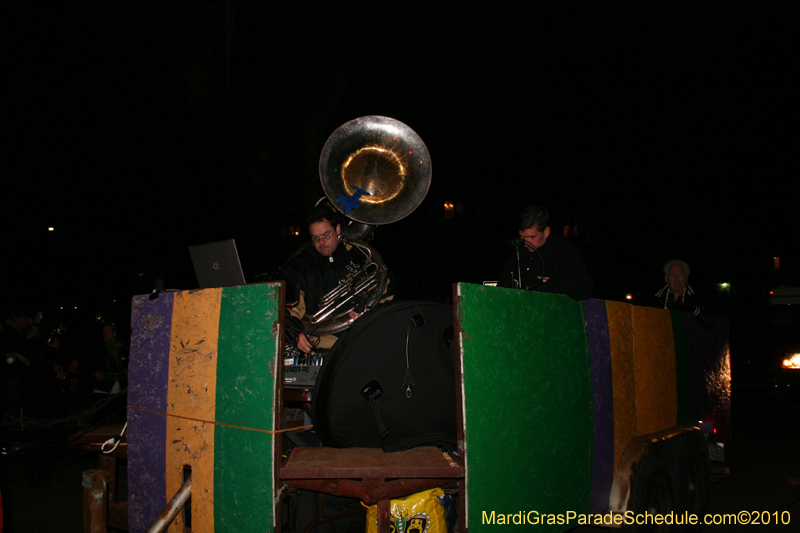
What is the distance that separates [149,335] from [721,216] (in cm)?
2393

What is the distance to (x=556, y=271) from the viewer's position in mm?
3328

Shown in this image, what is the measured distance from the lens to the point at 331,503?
318 centimetres

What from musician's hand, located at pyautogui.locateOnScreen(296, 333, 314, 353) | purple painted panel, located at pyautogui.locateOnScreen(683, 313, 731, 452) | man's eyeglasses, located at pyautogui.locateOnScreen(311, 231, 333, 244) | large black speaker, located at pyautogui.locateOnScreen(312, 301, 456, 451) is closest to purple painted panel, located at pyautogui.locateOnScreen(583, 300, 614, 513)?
large black speaker, located at pyautogui.locateOnScreen(312, 301, 456, 451)

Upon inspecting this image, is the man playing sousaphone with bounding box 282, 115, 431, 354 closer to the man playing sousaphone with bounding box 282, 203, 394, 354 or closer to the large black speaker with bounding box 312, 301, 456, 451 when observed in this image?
the man playing sousaphone with bounding box 282, 203, 394, 354

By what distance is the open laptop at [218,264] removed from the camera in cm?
271

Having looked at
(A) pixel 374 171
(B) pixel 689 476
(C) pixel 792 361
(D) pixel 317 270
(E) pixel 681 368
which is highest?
(A) pixel 374 171

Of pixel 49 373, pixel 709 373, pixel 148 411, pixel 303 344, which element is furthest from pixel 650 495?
Answer: pixel 49 373

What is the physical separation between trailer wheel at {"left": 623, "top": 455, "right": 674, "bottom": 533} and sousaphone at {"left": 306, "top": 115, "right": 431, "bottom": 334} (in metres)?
2.27

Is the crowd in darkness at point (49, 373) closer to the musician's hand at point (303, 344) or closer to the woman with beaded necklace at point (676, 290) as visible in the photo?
the musician's hand at point (303, 344)

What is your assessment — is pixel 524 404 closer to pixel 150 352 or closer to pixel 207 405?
pixel 207 405

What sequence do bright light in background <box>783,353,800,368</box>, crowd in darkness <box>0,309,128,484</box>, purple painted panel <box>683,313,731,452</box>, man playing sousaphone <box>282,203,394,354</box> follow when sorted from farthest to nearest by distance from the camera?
bright light in background <box>783,353,800,368</box>, crowd in darkness <box>0,309,128,484</box>, purple painted panel <box>683,313,731,452</box>, man playing sousaphone <box>282,203,394,354</box>

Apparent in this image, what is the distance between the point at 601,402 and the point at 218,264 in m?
2.30

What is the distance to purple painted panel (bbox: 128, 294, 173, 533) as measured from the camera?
2.58 meters

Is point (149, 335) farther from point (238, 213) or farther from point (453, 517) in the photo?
point (238, 213)
